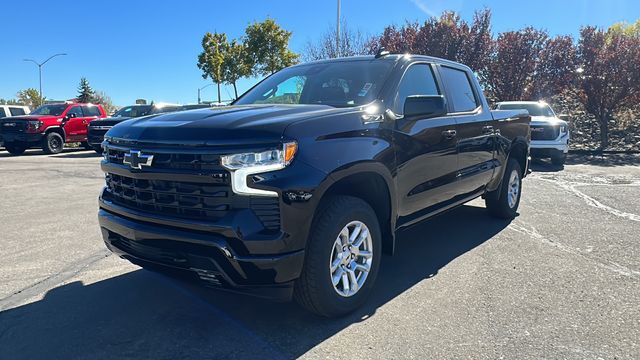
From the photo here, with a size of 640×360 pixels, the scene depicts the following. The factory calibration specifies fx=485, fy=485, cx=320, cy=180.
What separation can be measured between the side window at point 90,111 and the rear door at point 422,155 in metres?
17.6

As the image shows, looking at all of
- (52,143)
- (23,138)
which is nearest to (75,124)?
(52,143)

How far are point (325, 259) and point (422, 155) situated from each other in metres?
1.43

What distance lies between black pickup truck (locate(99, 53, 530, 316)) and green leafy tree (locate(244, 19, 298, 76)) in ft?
89.4

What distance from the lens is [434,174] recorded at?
425cm

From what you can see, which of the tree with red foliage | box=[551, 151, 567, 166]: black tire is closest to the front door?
box=[551, 151, 567, 166]: black tire

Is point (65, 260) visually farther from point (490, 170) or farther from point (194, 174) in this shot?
point (490, 170)

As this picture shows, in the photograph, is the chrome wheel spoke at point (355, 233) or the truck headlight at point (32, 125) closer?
the chrome wheel spoke at point (355, 233)

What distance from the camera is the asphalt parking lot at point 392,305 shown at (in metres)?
3.01

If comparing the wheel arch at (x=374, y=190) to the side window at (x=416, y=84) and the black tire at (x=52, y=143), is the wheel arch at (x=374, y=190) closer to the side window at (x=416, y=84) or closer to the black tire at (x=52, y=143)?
the side window at (x=416, y=84)

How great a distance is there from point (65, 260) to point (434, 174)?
3598mm

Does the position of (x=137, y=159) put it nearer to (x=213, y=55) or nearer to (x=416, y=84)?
(x=416, y=84)

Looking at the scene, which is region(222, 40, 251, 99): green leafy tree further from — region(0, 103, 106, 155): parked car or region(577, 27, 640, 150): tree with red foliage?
region(577, 27, 640, 150): tree with red foliage

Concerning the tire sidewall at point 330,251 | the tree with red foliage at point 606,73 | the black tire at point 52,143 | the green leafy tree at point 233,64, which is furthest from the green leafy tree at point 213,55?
the tire sidewall at point 330,251

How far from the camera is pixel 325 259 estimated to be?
3074 mm
